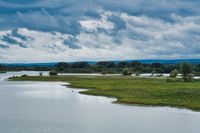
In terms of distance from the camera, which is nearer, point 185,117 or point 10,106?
point 185,117

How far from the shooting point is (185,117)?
44062 mm

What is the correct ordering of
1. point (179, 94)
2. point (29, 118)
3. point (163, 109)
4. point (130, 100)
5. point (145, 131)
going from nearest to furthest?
point (145, 131), point (29, 118), point (163, 109), point (130, 100), point (179, 94)

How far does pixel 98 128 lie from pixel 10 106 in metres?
21.8

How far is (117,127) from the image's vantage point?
1478 inches

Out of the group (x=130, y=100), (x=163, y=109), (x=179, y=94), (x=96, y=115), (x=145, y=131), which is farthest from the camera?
(x=179, y=94)

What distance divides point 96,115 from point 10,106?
50.1ft

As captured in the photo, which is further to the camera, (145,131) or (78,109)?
(78,109)

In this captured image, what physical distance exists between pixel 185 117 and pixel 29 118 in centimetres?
1818

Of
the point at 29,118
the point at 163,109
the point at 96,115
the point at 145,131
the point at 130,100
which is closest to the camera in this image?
A: the point at 145,131

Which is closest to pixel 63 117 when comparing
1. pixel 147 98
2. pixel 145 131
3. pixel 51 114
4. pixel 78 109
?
pixel 51 114

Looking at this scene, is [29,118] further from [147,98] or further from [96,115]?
[147,98]

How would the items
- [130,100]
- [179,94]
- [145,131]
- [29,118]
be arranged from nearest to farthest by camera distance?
[145,131] < [29,118] < [130,100] < [179,94]

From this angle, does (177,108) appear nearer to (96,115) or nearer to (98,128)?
(96,115)

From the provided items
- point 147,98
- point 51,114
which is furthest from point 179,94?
point 51,114
